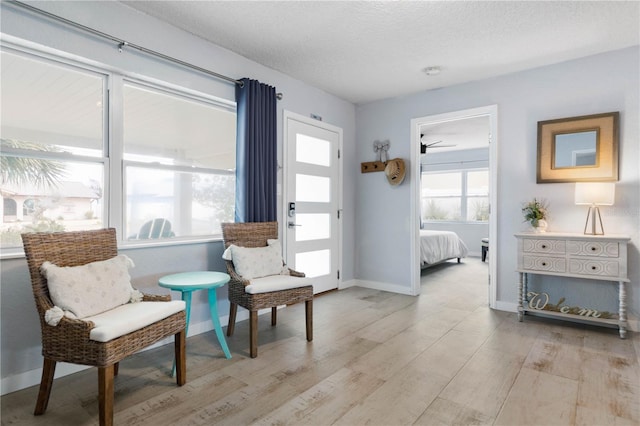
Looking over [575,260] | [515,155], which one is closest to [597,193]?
[575,260]

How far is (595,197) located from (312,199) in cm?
277

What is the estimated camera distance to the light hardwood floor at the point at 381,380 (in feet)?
5.91

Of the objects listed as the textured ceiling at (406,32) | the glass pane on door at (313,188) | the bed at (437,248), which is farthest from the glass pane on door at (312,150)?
the bed at (437,248)

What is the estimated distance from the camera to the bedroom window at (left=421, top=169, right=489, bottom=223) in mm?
8117

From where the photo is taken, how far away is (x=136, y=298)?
2.15 m

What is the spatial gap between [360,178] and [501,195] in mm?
1820

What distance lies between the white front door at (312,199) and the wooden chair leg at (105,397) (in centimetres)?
235

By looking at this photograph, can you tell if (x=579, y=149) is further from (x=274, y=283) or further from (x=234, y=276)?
(x=234, y=276)

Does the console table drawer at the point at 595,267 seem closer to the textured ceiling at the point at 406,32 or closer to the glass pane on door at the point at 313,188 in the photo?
the textured ceiling at the point at 406,32

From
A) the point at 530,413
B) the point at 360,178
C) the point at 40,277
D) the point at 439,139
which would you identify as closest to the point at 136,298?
the point at 40,277

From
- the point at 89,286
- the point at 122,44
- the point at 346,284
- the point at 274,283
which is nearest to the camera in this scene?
the point at 89,286

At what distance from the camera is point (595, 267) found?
2.99m

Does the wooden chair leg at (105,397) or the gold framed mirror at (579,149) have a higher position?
the gold framed mirror at (579,149)

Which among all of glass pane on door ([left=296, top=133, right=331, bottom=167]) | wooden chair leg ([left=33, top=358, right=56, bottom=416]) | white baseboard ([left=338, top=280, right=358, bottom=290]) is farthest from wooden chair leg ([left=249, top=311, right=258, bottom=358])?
white baseboard ([left=338, top=280, right=358, bottom=290])
